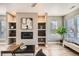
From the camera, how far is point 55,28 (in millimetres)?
8281

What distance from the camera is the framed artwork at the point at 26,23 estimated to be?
7.81 m

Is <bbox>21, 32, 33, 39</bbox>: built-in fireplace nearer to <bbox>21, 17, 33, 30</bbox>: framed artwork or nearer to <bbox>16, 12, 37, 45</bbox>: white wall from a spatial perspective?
<bbox>16, 12, 37, 45</bbox>: white wall

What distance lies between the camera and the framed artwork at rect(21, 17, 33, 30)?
307 inches

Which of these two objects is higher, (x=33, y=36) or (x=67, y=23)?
(x=67, y=23)

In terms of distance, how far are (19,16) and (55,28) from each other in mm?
2090

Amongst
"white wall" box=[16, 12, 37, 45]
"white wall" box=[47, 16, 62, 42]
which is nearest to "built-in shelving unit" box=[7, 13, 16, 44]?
"white wall" box=[16, 12, 37, 45]

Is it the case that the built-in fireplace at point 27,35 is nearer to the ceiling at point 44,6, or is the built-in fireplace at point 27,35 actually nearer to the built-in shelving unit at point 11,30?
the built-in shelving unit at point 11,30

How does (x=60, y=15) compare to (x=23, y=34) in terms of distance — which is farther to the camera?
(x=60, y=15)

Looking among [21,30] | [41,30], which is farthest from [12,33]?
[41,30]

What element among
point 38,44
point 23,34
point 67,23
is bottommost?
point 38,44

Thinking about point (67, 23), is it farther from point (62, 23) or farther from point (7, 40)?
point (7, 40)

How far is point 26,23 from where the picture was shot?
8.02 metres

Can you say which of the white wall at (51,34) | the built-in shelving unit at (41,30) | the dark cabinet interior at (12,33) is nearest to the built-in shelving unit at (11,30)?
the dark cabinet interior at (12,33)

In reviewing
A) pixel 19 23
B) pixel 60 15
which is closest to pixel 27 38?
pixel 19 23
